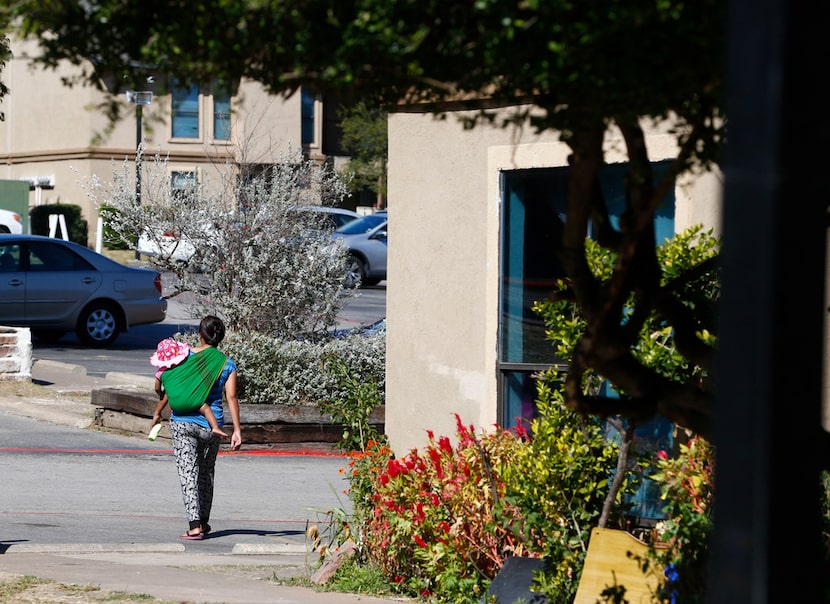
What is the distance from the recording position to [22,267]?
1853cm

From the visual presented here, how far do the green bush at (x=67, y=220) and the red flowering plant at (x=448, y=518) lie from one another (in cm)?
3420

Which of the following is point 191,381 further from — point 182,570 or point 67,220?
point 67,220

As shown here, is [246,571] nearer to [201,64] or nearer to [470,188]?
[470,188]

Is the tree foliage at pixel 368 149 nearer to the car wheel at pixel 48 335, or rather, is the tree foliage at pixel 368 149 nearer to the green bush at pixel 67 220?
the green bush at pixel 67 220

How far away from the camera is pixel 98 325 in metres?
19.6

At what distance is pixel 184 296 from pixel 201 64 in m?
20.9

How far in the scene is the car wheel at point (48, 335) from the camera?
19500mm

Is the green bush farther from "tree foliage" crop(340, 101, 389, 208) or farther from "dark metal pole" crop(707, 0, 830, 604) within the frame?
"dark metal pole" crop(707, 0, 830, 604)

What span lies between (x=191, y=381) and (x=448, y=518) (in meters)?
2.77

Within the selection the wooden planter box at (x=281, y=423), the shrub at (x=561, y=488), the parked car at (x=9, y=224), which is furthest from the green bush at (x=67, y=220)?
the shrub at (x=561, y=488)

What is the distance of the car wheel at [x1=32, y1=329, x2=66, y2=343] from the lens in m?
19.5

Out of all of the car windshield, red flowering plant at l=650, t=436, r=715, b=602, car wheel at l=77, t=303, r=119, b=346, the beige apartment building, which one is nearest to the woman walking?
red flowering plant at l=650, t=436, r=715, b=602

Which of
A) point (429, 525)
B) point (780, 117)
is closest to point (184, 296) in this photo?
point (429, 525)

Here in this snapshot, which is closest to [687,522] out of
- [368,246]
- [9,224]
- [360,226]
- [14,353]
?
[14,353]
